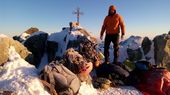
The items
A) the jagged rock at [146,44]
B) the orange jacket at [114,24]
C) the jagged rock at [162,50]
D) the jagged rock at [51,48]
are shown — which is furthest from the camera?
the jagged rock at [51,48]

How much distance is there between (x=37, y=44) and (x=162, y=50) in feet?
32.8

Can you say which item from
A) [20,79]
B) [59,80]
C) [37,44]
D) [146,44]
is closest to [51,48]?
[37,44]

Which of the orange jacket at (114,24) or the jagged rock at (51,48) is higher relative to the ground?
the orange jacket at (114,24)

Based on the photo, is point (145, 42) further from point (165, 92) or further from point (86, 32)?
point (165, 92)

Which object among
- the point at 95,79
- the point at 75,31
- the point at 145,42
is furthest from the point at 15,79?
the point at 145,42

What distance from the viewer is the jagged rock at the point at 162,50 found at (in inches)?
853

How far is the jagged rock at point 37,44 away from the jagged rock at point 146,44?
8145mm

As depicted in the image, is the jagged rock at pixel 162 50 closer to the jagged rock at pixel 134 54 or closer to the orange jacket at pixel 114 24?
the jagged rock at pixel 134 54

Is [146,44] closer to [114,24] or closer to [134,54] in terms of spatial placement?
[134,54]

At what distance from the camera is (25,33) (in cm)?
2889

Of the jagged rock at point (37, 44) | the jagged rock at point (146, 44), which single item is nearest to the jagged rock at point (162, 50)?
the jagged rock at point (146, 44)

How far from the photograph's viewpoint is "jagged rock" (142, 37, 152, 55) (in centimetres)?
2288

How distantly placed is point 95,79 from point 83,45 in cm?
178

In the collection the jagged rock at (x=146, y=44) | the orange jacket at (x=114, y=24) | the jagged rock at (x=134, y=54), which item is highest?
the orange jacket at (x=114, y=24)
